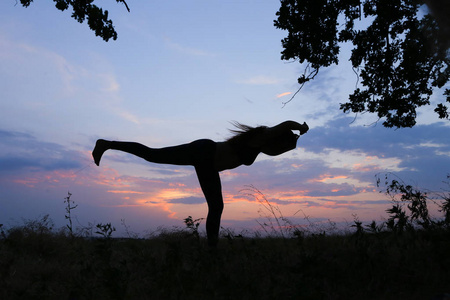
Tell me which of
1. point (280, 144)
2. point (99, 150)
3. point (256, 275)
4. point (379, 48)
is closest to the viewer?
point (256, 275)

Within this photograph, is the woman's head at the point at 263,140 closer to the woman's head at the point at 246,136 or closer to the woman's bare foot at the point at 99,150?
the woman's head at the point at 246,136

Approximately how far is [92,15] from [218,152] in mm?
4624

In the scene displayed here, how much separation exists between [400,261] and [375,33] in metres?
7.95

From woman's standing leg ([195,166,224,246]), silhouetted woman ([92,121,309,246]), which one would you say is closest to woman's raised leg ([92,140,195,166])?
silhouetted woman ([92,121,309,246])

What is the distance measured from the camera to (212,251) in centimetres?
470

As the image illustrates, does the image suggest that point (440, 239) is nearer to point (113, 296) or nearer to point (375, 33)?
point (113, 296)

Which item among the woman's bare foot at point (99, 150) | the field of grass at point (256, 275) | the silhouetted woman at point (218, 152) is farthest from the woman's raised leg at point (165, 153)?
the field of grass at point (256, 275)

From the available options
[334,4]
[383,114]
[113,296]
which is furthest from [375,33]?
[113,296]

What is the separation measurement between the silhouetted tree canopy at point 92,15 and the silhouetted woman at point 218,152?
136 inches

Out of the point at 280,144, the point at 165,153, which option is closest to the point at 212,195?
the point at 165,153

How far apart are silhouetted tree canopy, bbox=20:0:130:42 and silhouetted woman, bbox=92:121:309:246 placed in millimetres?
3449

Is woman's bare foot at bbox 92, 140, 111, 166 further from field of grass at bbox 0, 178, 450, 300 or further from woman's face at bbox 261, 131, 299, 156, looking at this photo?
woman's face at bbox 261, 131, 299, 156

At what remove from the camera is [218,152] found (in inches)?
245

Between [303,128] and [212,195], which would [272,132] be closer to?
[303,128]
